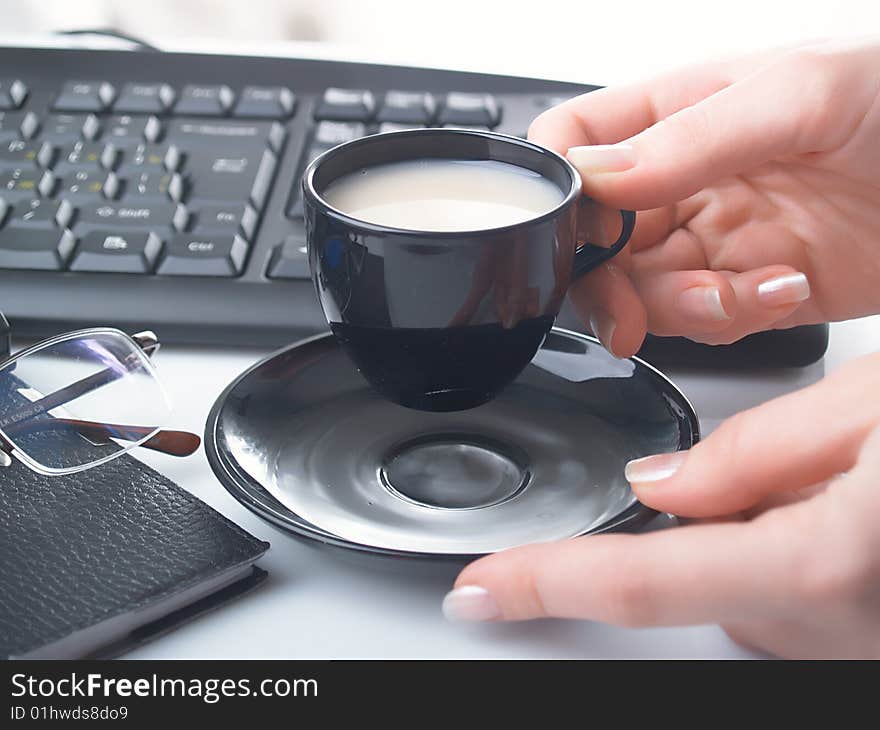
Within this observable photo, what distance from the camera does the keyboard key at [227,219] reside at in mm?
691

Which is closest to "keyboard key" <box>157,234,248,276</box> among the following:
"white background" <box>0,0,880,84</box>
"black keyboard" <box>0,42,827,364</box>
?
"black keyboard" <box>0,42,827,364</box>

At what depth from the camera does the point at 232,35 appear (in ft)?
4.78

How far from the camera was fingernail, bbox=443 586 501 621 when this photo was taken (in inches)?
17.0

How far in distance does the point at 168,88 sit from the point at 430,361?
0.43 metres

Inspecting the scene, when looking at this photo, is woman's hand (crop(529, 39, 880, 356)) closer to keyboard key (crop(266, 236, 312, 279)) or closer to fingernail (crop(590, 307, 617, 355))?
fingernail (crop(590, 307, 617, 355))

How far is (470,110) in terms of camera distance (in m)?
0.81

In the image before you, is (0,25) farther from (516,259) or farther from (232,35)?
(516,259)

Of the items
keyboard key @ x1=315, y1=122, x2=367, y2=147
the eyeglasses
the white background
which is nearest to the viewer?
the eyeglasses

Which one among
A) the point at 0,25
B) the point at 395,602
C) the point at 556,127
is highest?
the point at 556,127

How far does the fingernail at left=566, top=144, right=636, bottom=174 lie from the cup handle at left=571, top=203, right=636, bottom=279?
0.02 m

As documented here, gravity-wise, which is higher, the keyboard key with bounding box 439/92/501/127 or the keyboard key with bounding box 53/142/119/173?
the keyboard key with bounding box 439/92/501/127
